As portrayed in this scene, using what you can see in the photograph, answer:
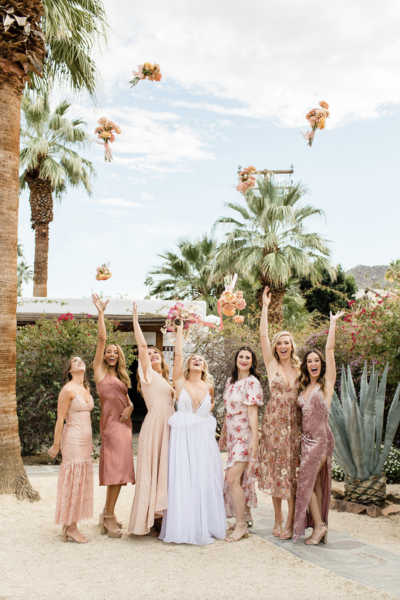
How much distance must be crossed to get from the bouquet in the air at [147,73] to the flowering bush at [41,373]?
482 centimetres

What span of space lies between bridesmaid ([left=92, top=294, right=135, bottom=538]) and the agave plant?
2.68 metres

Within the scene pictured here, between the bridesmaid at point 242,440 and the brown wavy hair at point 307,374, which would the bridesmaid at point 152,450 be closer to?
the bridesmaid at point 242,440

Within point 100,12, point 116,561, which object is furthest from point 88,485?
point 100,12

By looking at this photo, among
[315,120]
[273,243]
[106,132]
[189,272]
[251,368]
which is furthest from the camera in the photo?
[189,272]

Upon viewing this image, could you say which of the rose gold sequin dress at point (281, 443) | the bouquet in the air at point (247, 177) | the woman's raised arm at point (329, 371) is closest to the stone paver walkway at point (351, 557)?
A: the rose gold sequin dress at point (281, 443)

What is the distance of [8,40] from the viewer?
21.4 feet

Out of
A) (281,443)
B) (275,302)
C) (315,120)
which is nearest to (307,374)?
(281,443)

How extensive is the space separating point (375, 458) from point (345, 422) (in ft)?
1.79

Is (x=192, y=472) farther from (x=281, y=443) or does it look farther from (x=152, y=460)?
(x=281, y=443)

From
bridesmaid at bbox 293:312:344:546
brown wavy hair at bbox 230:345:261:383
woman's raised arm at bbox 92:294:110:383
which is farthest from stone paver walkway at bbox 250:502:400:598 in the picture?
woman's raised arm at bbox 92:294:110:383

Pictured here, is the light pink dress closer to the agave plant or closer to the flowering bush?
the agave plant

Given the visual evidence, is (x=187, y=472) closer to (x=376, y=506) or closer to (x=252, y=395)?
(x=252, y=395)

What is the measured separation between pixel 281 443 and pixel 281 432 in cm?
10

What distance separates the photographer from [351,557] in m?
4.56
